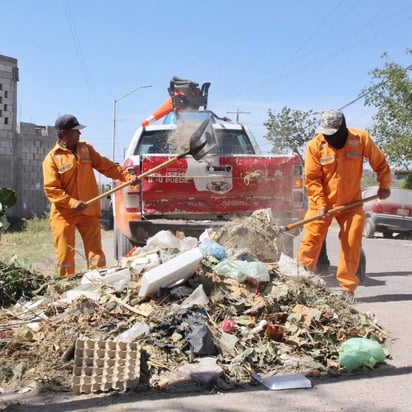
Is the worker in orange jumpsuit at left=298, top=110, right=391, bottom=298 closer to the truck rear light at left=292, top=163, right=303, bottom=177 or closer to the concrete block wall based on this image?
the truck rear light at left=292, top=163, right=303, bottom=177

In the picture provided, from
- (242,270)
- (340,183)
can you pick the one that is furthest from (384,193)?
(242,270)

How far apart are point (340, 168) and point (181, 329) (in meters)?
2.62

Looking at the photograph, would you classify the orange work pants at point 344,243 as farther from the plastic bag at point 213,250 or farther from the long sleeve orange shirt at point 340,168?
the plastic bag at point 213,250

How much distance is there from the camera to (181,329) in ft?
13.3

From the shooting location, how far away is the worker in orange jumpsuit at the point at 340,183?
5.73m

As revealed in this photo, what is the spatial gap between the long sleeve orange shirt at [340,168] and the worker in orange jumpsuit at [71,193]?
1910mm

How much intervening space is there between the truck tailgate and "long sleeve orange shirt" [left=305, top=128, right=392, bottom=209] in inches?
51.5

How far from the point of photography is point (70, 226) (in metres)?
5.88

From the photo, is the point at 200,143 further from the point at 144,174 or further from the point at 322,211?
the point at 322,211

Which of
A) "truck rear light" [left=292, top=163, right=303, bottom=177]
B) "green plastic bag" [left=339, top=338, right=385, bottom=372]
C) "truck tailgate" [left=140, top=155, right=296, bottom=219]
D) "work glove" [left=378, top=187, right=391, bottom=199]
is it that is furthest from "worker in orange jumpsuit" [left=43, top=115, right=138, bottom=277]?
"green plastic bag" [left=339, top=338, right=385, bottom=372]

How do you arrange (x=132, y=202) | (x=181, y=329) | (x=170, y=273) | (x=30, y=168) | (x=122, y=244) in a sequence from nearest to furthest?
(x=181, y=329) → (x=170, y=273) → (x=132, y=202) → (x=122, y=244) → (x=30, y=168)

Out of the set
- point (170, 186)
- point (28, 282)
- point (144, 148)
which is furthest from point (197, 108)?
point (28, 282)

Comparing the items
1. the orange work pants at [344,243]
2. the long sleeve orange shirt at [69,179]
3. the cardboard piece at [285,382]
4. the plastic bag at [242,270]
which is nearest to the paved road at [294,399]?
the cardboard piece at [285,382]

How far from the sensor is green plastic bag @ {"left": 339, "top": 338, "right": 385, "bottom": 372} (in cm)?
388
